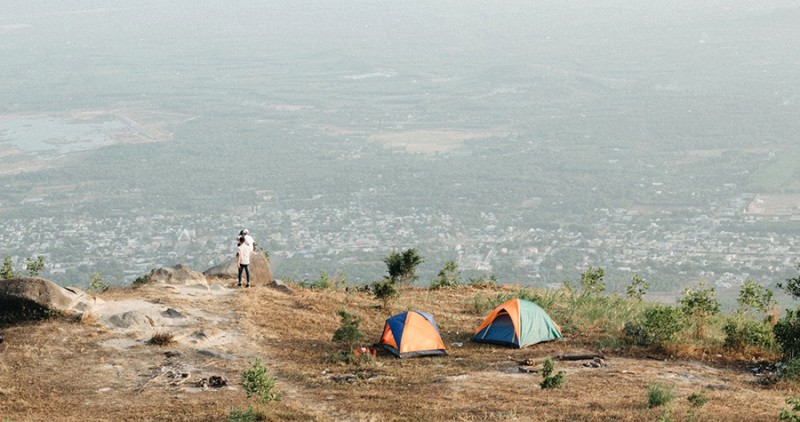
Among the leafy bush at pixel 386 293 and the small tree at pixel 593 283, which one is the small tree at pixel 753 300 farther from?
the leafy bush at pixel 386 293

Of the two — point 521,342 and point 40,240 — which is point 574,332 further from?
point 40,240

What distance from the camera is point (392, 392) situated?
1288 centimetres

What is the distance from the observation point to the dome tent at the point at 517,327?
51.8ft

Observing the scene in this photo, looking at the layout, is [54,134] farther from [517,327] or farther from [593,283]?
[517,327]

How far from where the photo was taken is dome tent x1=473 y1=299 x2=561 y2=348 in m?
15.8

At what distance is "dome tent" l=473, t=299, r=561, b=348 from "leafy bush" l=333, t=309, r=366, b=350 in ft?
7.03

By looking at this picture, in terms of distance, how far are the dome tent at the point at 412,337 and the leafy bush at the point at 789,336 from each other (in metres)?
5.32

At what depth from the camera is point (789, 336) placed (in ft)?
47.0

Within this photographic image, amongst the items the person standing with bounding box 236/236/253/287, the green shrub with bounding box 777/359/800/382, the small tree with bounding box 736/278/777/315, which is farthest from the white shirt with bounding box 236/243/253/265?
the green shrub with bounding box 777/359/800/382

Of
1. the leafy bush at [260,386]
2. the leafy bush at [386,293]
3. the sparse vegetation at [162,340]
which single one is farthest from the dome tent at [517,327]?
the sparse vegetation at [162,340]

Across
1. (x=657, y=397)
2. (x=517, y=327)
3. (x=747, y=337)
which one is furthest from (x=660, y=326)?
(x=657, y=397)

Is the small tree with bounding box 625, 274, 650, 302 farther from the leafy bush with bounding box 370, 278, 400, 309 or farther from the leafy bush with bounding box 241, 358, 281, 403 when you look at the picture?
the leafy bush with bounding box 241, 358, 281, 403

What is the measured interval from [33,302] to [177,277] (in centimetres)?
455

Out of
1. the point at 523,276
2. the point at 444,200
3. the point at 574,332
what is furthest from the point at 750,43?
the point at 574,332
